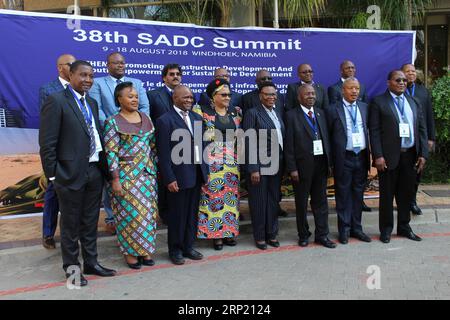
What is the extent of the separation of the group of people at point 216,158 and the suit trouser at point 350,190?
1cm

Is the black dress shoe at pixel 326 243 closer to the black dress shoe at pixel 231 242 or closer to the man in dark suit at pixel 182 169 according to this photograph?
the black dress shoe at pixel 231 242

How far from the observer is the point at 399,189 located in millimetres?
5535

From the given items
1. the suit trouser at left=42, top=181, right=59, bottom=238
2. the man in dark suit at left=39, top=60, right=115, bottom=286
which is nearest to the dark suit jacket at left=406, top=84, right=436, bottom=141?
the man in dark suit at left=39, top=60, right=115, bottom=286

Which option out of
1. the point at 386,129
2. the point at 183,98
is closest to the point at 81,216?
the point at 183,98

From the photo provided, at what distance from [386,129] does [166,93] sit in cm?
244

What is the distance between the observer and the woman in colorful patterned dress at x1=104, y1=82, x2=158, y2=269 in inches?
172

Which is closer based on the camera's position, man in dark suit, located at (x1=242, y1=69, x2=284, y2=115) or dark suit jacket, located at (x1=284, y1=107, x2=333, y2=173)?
dark suit jacket, located at (x1=284, y1=107, x2=333, y2=173)

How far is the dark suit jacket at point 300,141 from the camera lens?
5094 millimetres

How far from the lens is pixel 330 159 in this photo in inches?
206

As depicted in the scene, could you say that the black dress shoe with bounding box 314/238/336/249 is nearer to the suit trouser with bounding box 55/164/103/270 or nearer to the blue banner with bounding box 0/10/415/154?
the blue banner with bounding box 0/10/415/154

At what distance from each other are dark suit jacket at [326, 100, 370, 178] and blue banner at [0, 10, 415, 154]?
4.42ft

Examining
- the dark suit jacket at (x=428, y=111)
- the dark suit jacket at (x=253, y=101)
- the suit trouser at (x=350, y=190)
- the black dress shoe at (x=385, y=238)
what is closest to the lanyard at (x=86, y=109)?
the dark suit jacket at (x=253, y=101)

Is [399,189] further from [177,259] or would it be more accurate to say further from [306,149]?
[177,259]

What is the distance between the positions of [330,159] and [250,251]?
1.32 metres
